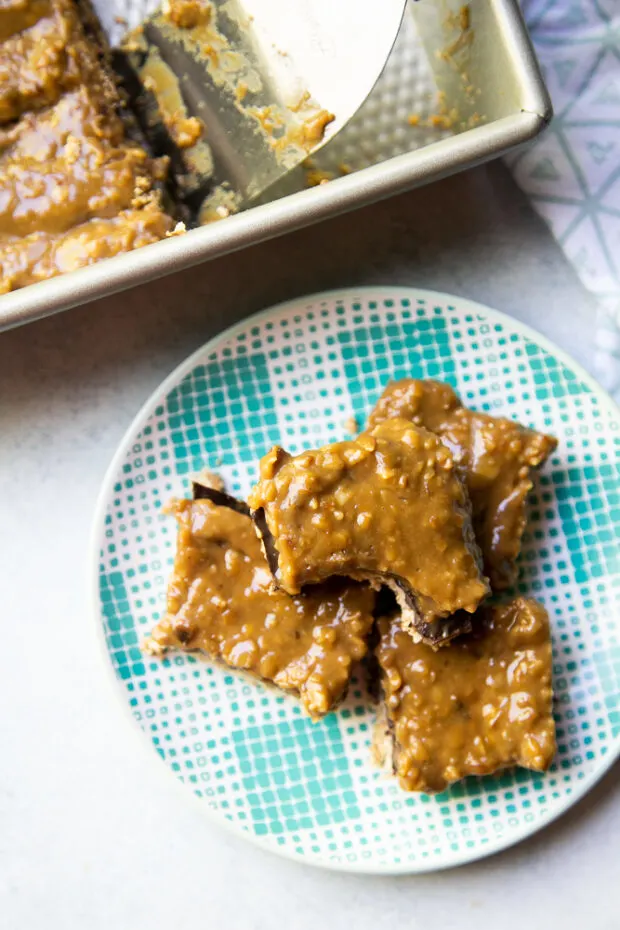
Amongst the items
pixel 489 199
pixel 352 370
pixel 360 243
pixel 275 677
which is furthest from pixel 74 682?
pixel 489 199

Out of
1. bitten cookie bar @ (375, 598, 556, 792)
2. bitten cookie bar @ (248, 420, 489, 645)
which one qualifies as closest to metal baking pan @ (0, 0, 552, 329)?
bitten cookie bar @ (248, 420, 489, 645)

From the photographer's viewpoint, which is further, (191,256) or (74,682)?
(74,682)

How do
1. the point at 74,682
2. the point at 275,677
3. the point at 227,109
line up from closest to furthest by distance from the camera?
the point at 275,677
the point at 227,109
the point at 74,682

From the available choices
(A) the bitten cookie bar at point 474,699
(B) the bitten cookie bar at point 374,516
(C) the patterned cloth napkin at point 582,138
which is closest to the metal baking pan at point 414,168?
(C) the patterned cloth napkin at point 582,138

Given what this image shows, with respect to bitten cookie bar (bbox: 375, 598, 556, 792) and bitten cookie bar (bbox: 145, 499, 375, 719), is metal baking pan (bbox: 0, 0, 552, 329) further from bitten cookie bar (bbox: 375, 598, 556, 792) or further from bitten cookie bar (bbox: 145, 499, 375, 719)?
bitten cookie bar (bbox: 375, 598, 556, 792)

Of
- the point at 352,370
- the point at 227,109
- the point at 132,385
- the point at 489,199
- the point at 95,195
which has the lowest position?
the point at 352,370

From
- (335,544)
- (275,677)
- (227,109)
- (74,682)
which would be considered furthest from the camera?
(74,682)

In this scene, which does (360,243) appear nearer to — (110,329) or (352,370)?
(352,370)

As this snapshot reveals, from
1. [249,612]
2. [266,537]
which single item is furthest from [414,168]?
[249,612]

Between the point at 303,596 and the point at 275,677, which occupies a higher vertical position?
the point at 303,596
